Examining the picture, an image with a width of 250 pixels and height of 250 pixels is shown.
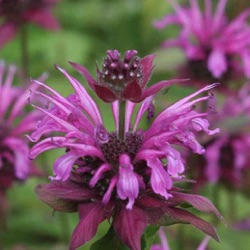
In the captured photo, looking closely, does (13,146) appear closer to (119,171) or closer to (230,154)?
(230,154)

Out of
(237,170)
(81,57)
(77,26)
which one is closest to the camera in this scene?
(237,170)

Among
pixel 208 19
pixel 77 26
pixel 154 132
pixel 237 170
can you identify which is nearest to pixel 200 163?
pixel 237 170

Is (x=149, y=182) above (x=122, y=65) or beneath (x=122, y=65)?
beneath

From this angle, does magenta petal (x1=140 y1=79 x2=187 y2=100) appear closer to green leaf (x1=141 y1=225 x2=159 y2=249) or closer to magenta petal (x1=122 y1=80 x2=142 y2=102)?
magenta petal (x1=122 y1=80 x2=142 y2=102)

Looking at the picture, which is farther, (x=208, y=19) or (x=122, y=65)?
(x=208, y=19)

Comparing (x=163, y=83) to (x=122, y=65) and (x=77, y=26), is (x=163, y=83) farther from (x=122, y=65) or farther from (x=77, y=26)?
(x=77, y=26)

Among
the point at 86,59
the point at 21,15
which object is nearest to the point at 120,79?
the point at 21,15

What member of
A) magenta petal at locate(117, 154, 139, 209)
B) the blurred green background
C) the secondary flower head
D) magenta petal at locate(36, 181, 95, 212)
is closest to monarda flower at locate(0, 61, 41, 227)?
the blurred green background
